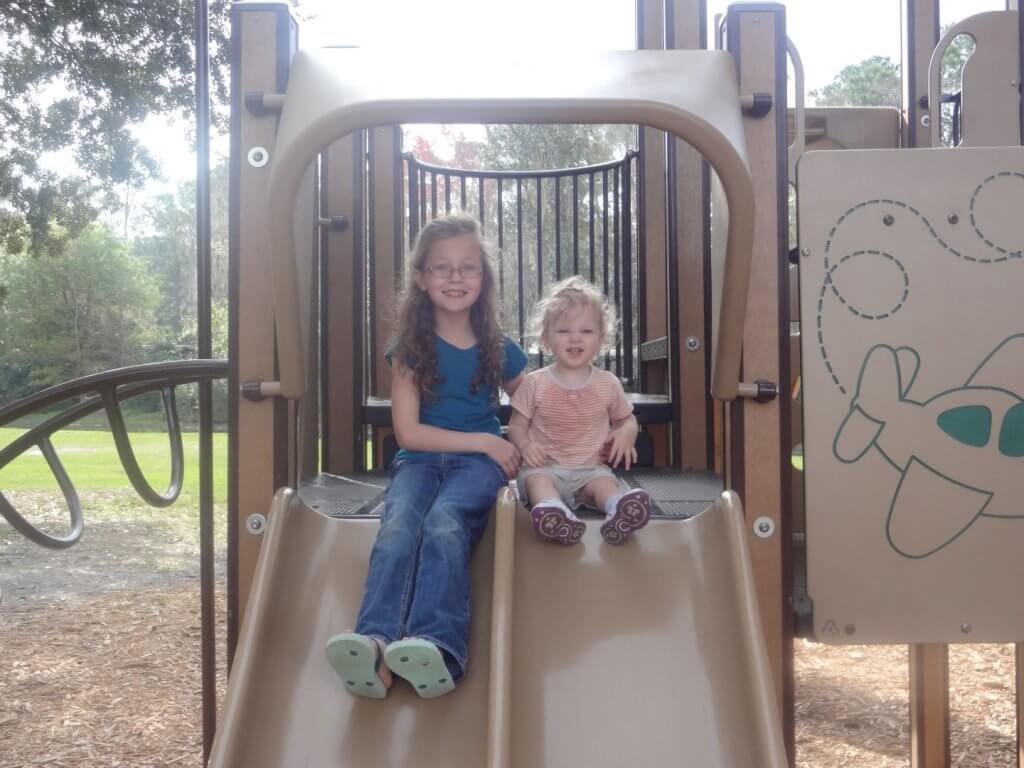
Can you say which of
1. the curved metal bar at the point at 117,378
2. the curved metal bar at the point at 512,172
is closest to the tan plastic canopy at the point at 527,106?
the curved metal bar at the point at 117,378

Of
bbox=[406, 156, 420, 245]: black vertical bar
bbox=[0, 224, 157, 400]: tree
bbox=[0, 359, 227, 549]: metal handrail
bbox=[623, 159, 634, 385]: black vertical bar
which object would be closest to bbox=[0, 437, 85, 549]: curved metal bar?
bbox=[0, 359, 227, 549]: metal handrail

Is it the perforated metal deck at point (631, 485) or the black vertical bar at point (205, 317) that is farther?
the black vertical bar at point (205, 317)

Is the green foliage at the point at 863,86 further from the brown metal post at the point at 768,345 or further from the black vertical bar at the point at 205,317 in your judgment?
the black vertical bar at the point at 205,317

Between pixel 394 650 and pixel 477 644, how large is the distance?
0.64 ft

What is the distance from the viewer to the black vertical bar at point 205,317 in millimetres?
1976

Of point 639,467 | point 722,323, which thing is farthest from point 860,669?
point 722,323

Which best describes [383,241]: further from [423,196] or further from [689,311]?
[689,311]

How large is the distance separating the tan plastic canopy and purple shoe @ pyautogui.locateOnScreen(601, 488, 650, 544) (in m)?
0.31

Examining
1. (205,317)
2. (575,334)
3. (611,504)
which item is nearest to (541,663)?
(611,504)

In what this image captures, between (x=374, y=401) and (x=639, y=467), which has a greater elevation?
(x=374, y=401)

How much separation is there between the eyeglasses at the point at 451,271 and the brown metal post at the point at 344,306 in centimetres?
91

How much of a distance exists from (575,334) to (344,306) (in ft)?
3.52

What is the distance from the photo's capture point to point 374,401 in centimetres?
282

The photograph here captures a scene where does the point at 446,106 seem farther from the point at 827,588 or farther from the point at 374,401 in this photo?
the point at 374,401
